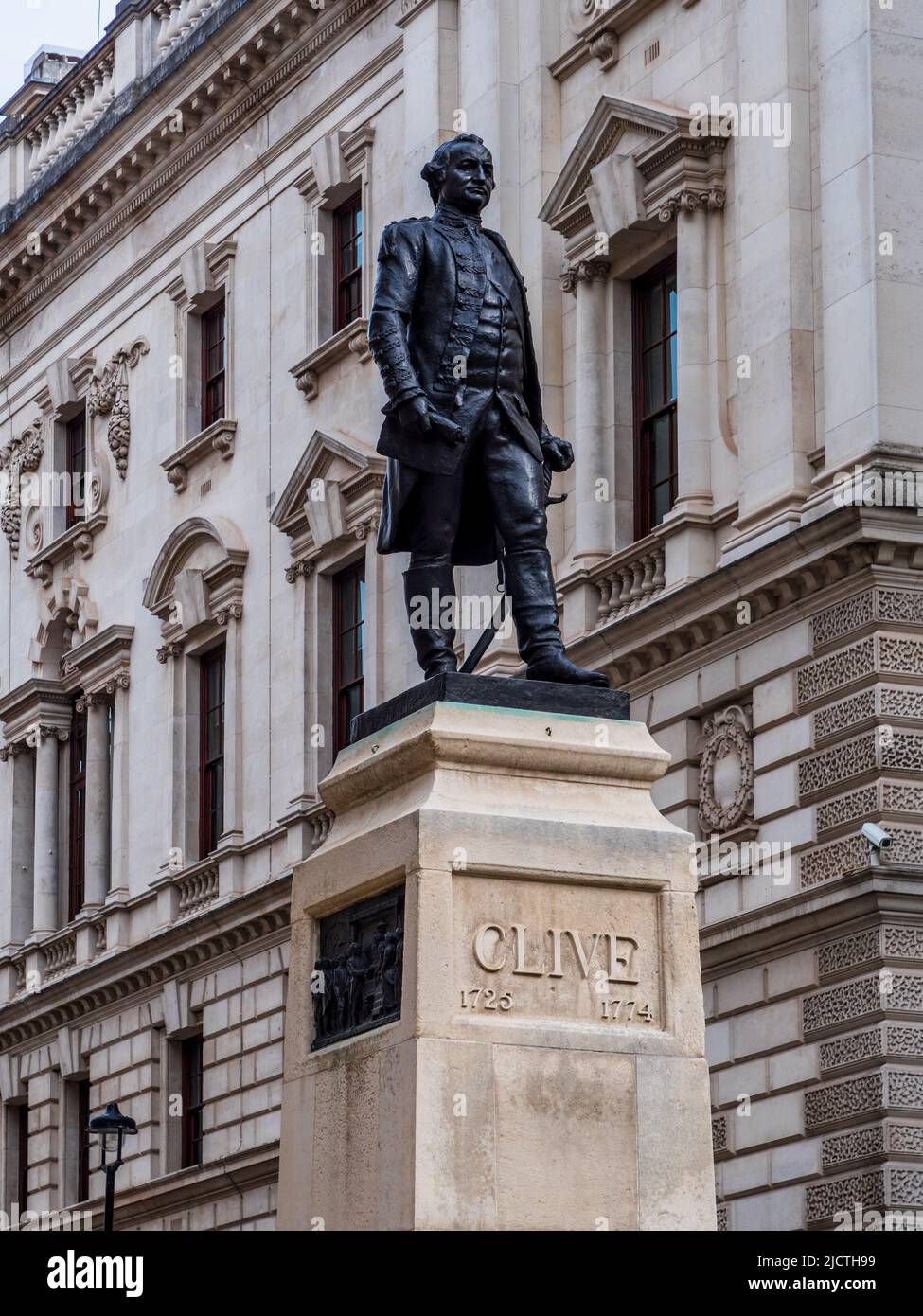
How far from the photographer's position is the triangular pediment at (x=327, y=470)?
34.9 meters

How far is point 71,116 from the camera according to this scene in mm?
46219

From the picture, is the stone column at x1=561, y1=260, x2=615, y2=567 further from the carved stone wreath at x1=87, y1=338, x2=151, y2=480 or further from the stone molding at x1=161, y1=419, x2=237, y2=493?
the carved stone wreath at x1=87, y1=338, x2=151, y2=480

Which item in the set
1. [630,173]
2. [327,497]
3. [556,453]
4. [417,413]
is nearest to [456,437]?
[417,413]

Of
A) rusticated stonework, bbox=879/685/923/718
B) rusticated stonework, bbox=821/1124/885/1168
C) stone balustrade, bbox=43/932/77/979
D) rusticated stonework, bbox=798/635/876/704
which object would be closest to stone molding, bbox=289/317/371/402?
stone balustrade, bbox=43/932/77/979

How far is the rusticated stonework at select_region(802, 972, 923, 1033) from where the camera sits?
23969 millimetres

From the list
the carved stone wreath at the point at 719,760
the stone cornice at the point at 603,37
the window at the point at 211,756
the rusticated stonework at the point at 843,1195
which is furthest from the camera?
the window at the point at 211,756

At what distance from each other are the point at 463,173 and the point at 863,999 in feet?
33.7

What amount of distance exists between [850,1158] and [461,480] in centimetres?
1035

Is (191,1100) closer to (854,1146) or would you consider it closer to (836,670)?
(836,670)

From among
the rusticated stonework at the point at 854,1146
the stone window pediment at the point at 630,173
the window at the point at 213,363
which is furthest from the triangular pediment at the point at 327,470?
the rusticated stonework at the point at 854,1146

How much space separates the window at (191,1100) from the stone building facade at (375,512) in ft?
0.28

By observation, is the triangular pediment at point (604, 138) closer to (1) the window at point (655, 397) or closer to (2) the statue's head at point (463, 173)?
(1) the window at point (655, 397)

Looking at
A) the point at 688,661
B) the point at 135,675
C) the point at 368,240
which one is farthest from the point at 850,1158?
the point at 135,675

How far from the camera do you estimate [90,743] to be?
4259cm
